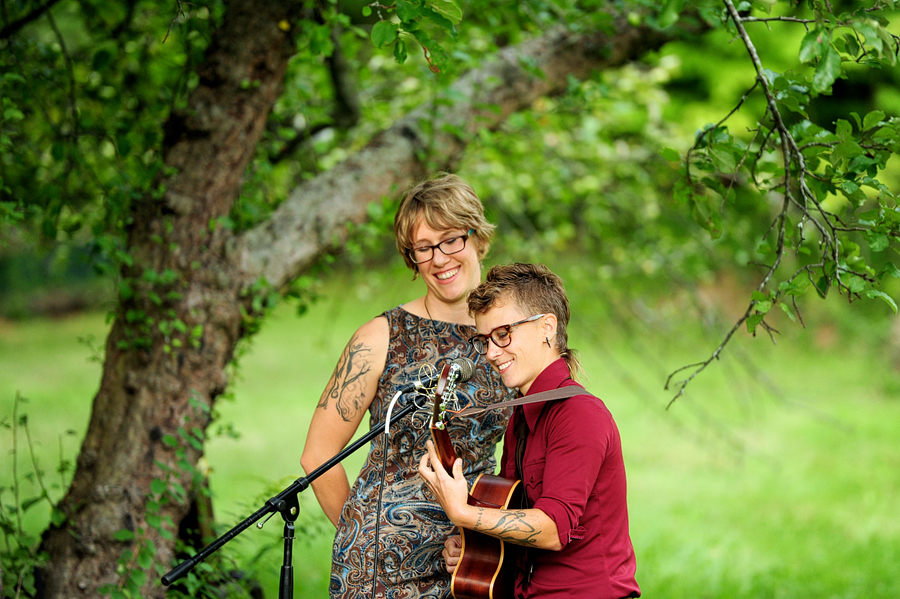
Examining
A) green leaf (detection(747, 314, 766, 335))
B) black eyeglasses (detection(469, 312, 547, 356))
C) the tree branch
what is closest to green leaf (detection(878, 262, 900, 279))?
green leaf (detection(747, 314, 766, 335))

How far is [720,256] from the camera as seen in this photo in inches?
241

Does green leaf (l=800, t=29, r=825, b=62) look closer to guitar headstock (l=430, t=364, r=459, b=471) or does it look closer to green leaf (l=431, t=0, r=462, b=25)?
green leaf (l=431, t=0, r=462, b=25)

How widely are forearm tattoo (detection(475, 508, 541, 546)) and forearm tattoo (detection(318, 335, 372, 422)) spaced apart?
61 cm

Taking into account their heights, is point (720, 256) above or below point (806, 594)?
above

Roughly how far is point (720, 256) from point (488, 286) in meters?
4.66

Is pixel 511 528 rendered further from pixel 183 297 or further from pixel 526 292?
pixel 183 297

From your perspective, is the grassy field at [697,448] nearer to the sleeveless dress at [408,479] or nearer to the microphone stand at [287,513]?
the sleeveless dress at [408,479]

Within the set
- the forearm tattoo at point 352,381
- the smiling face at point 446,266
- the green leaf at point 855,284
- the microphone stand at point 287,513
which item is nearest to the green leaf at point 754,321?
the green leaf at point 855,284

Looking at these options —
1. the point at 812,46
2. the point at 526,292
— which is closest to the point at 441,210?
the point at 526,292

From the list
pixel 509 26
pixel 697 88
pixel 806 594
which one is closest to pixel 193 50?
pixel 509 26

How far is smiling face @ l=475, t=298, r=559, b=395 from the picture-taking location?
192 cm

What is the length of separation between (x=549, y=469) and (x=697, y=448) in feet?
26.2

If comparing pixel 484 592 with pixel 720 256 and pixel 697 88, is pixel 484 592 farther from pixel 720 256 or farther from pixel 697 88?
pixel 697 88

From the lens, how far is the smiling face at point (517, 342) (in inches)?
75.4
